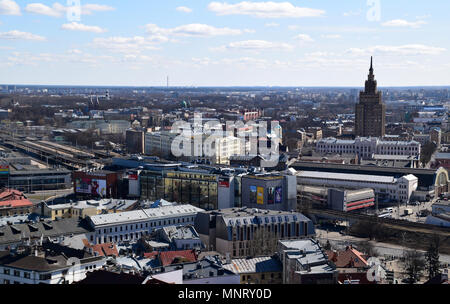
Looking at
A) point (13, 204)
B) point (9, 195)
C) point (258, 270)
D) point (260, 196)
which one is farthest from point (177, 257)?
point (9, 195)

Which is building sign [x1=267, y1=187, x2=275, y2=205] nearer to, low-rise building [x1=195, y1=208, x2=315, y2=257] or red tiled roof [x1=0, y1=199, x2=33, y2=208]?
low-rise building [x1=195, y1=208, x2=315, y2=257]

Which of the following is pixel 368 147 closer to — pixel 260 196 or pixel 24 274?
pixel 260 196

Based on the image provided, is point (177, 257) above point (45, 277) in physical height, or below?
below

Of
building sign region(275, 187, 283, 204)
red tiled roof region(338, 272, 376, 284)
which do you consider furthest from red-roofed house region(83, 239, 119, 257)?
building sign region(275, 187, 283, 204)

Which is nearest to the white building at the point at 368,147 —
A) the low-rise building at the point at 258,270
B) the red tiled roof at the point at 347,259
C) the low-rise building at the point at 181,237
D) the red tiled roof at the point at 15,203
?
the red tiled roof at the point at 15,203

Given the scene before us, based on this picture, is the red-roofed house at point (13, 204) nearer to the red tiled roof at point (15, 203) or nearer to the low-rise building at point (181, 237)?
the red tiled roof at point (15, 203)

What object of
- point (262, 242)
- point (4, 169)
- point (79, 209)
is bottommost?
point (262, 242)
